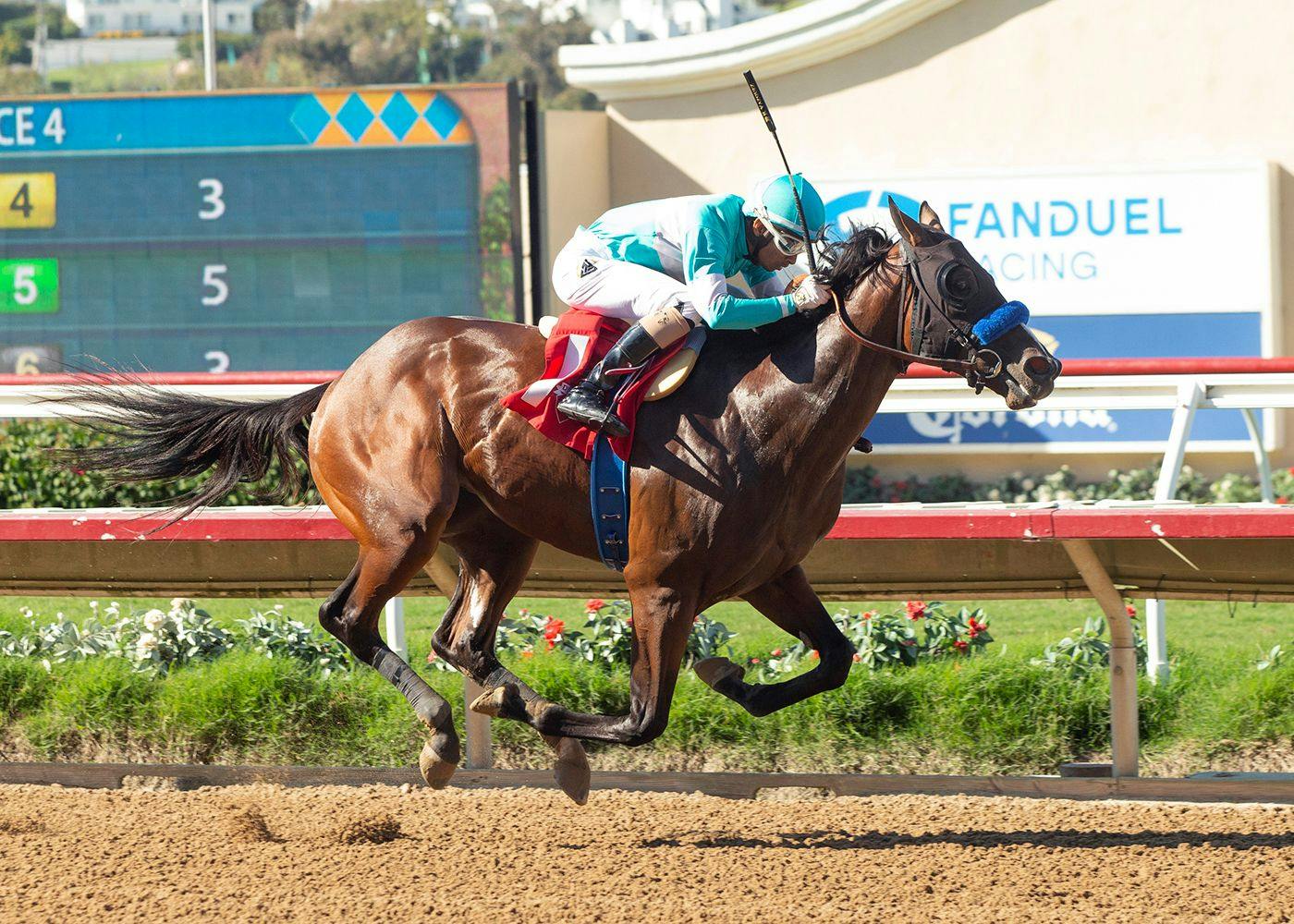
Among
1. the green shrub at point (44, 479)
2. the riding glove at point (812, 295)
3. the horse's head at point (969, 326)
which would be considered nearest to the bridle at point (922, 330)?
the horse's head at point (969, 326)

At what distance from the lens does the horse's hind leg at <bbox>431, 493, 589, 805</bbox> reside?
173 inches

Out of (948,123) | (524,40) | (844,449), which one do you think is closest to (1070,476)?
(948,123)

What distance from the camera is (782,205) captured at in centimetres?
391

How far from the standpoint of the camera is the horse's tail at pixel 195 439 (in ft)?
14.9

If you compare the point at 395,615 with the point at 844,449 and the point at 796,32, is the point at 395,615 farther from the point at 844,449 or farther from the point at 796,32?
the point at 796,32

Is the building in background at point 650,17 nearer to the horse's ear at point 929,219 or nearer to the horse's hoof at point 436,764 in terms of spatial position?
the horse's ear at point 929,219

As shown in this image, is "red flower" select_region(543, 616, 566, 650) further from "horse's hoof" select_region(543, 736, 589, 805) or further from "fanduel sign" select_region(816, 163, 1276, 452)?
"fanduel sign" select_region(816, 163, 1276, 452)

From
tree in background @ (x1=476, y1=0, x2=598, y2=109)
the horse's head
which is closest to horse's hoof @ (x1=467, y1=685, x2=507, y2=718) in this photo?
the horse's head

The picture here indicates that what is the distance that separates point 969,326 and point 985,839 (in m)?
1.36

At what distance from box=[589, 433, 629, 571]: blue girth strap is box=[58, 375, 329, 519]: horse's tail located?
100cm

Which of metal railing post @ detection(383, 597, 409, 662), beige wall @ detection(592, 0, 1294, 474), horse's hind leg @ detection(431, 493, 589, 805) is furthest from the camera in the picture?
beige wall @ detection(592, 0, 1294, 474)

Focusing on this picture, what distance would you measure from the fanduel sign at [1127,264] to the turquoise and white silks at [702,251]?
Result: 636 centimetres

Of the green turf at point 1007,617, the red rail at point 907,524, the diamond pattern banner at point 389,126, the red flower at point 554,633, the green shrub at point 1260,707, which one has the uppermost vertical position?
the diamond pattern banner at point 389,126

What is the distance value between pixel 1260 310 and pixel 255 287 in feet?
20.4
